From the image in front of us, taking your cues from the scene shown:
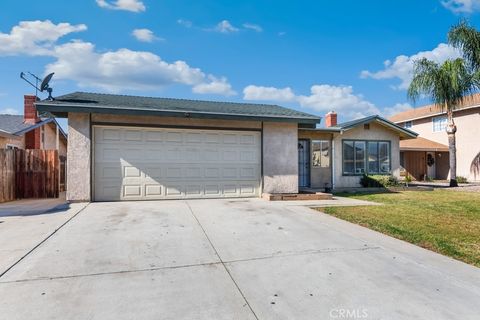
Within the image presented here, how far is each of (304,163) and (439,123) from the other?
16.7 metres

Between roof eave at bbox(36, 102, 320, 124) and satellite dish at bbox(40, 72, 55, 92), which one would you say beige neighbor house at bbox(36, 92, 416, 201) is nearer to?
roof eave at bbox(36, 102, 320, 124)

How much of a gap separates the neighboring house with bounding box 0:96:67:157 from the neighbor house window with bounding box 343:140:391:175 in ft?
47.1

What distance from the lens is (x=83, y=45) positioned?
14305 millimetres

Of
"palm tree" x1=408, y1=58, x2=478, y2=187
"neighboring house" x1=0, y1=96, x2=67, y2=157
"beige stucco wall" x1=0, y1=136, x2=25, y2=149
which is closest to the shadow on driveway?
"beige stucco wall" x1=0, y1=136, x2=25, y2=149

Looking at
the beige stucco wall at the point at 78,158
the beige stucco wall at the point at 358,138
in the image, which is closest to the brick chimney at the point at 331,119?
the beige stucco wall at the point at 358,138

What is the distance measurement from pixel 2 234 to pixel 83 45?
12.0 m

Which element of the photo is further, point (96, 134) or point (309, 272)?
point (96, 134)

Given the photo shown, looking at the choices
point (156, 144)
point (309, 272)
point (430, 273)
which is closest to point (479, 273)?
point (430, 273)

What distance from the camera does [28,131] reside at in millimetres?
14773

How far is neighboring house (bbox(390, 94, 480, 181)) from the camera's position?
2122cm

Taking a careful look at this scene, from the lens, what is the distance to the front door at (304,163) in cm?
1446

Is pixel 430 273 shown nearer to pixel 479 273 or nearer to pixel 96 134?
pixel 479 273

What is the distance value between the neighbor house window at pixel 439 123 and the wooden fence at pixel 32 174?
26.9 metres

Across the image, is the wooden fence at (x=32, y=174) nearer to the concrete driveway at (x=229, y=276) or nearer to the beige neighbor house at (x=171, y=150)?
the beige neighbor house at (x=171, y=150)
